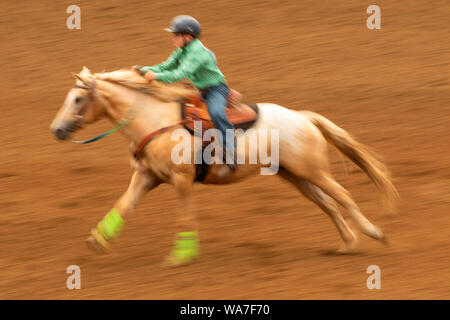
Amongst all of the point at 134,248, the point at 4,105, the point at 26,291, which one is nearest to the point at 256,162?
the point at 134,248

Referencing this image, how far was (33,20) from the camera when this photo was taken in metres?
15.5

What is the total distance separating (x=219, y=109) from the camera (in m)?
6.98

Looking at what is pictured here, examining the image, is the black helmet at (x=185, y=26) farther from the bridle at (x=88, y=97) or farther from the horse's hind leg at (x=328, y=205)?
the horse's hind leg at (x=328, y=205)

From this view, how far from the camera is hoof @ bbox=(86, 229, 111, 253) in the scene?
716 cm

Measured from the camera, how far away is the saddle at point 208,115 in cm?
703

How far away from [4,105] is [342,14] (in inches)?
250

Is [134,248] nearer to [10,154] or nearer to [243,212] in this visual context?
[243,212]

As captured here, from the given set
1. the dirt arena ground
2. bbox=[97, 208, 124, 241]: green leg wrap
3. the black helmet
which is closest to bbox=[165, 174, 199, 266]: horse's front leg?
the dirt arena ground

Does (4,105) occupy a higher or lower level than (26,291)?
higher

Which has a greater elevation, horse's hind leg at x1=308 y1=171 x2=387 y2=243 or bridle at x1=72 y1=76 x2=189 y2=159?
bridle at x1=72 y1=76 x2=189 y2=159

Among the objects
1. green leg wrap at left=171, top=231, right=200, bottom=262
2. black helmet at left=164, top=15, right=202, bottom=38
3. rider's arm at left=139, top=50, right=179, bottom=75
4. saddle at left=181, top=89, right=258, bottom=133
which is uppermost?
black helmet at left=164, top=15, right=202, bottom=38

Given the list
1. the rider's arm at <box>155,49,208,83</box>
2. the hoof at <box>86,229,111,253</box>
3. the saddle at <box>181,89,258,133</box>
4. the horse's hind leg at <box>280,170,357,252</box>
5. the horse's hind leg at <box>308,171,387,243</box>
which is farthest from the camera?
the horse's hind leg at <box>280,170,357,252</box>

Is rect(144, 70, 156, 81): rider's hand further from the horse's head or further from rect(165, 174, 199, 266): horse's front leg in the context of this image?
rect(165, 174, 199, 266): horse's front leg

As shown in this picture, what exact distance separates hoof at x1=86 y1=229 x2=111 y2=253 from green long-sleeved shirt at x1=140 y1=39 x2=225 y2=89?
1433 millimetres
